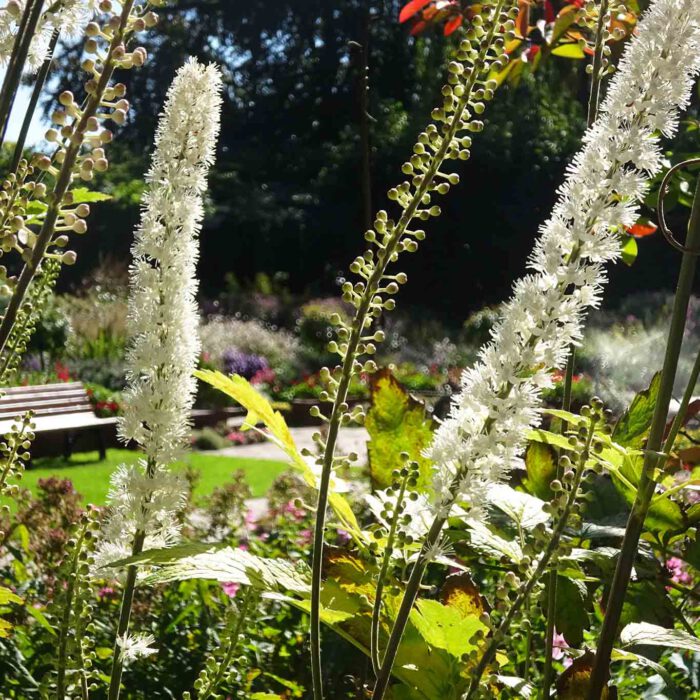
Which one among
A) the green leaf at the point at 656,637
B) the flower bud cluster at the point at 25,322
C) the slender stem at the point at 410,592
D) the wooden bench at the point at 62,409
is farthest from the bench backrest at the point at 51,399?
the slender stem at the point at 410,592

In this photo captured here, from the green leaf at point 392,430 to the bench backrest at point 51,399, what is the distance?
841 centimetres

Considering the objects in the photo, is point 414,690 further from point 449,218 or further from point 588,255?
point 449,218

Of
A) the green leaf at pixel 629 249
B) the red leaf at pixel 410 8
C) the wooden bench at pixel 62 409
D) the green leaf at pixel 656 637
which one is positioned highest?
the red leaf at pixel 410 8

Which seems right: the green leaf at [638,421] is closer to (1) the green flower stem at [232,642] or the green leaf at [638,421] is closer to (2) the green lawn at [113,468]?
(1) the green flower stem at [232,642]

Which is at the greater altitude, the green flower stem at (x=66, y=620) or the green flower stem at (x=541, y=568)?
the green flower stem at (x=541, y=568)

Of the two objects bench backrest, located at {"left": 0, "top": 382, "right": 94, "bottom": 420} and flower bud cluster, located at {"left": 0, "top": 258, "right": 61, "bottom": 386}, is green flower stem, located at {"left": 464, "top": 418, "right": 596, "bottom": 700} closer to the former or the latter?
flower bud cluster, located at {"left": 0, "top": 258, "right": 61, "bottom": 386}

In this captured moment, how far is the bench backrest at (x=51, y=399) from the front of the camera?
9.77 meters

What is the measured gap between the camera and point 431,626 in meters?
1.18

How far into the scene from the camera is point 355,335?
94cm

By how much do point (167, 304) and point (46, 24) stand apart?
35 cm

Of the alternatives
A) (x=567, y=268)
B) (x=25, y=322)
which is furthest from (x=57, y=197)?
(x=25, y=322)

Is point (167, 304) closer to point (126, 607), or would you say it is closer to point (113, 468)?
point (126, 607)

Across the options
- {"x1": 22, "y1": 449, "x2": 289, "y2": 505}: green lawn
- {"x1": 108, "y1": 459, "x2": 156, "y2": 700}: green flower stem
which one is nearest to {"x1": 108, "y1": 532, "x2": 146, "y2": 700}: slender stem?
{"x1": 108, "y1": 459, "x2": 156, "y2": 700}: green flower stem

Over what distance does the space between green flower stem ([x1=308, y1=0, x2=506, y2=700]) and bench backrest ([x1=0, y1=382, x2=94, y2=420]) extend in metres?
8.97
